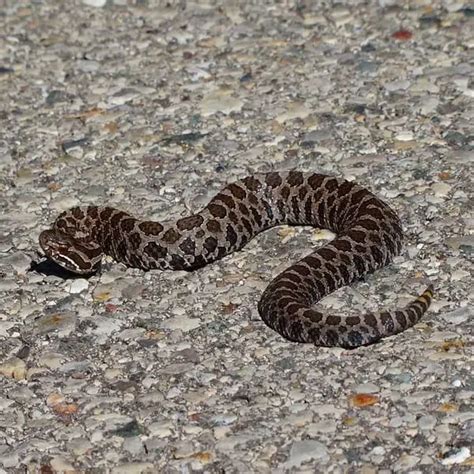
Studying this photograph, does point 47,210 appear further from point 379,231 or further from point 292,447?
point 292,447

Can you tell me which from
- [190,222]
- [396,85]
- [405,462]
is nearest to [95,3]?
[396,85]

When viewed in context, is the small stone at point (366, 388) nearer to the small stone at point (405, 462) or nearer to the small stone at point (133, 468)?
the small stone at point (405, 462)

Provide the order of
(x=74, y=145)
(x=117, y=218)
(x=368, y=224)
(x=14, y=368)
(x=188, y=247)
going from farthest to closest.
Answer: (x=74, y=145) < (x=117, y=218) < (x=188, y=247) < (x=368, y=224) < (x=14, y=368)

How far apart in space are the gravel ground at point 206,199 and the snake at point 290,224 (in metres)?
0.12

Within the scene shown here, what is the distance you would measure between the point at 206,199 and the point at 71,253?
155cm

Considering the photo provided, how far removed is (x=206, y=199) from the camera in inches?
430

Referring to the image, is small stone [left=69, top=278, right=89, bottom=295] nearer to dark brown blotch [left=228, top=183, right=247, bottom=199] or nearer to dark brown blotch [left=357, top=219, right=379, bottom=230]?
dark brown blotch [left=228, top=183, right=247, bottom=199]

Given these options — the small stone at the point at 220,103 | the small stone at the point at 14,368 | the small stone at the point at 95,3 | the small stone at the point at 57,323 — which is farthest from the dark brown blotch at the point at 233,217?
the small stone at the point at 95,3

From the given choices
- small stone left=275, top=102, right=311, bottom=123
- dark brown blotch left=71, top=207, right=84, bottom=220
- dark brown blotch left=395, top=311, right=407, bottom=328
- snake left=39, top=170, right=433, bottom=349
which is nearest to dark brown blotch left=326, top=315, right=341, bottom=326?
snake left=39, top=170, right=433, bottom=349

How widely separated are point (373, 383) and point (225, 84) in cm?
565

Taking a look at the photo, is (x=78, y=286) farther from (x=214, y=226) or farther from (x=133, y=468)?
(x=133, y=468)

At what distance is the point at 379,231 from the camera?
9656 millimetres

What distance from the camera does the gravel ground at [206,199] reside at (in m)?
7.70

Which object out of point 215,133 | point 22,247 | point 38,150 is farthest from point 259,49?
point 22,247
